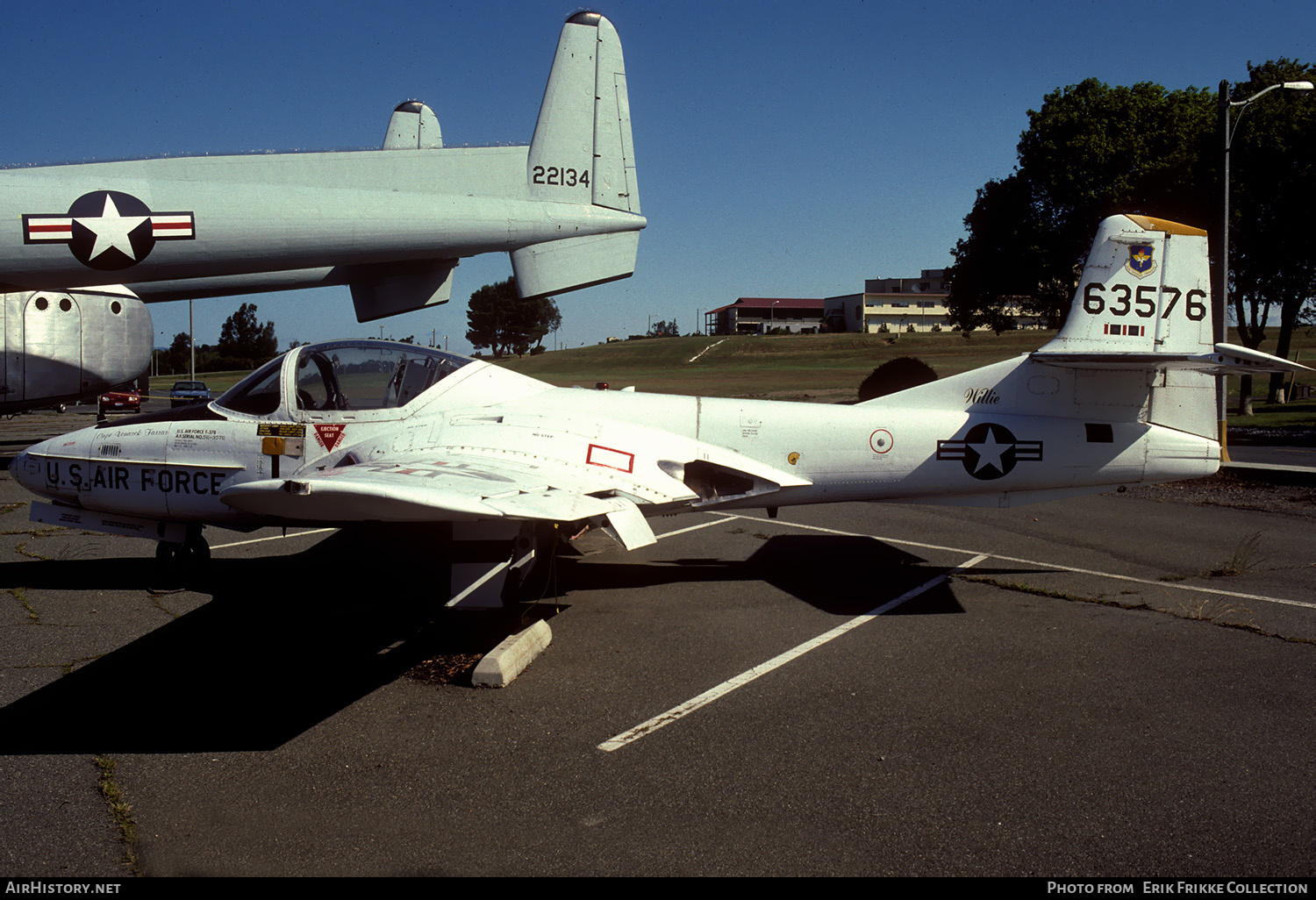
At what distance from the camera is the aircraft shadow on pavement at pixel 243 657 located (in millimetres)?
4809

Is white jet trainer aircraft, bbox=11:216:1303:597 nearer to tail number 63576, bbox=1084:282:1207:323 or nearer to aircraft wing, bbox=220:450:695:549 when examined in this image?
tail number 63576, bbox=1084:282:1207:323

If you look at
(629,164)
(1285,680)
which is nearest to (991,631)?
(1285,680)

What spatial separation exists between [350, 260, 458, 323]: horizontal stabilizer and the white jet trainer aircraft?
6.38m

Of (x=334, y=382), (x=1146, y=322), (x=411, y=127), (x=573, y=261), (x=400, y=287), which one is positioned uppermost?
(x=411, y=127)

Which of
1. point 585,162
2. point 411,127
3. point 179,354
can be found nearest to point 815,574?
point 585,162

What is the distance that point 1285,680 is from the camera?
18.0ft

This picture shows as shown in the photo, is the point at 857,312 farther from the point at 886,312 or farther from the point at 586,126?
the point at 586,126

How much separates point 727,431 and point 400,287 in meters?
8.38

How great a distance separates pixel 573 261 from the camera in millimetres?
13242

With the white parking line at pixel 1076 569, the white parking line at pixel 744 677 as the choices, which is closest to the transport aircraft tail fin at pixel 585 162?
the white parking line at pixel 1076 569

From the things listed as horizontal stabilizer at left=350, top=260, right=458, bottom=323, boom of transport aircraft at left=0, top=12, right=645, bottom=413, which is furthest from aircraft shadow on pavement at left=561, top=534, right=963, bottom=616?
horizontal stabilizer at left=350, top=260, right=458, bottom=323

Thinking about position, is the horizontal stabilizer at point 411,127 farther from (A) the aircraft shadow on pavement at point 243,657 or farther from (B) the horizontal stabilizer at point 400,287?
(A) the aircraft shadow on pavement at point 243,657

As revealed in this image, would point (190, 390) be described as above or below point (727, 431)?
above
